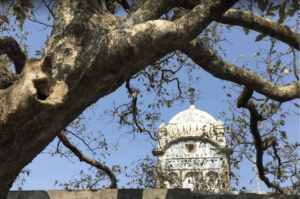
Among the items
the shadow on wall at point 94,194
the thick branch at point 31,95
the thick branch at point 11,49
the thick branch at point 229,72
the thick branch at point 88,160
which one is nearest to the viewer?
the thick branch at point 31,95

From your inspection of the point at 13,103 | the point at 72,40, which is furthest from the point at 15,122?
the point at 72,40

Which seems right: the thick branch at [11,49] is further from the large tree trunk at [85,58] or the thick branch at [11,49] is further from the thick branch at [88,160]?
the thick branch at [88,160]

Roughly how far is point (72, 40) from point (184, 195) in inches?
143

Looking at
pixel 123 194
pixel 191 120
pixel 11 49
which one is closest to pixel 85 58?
pixel 11 49

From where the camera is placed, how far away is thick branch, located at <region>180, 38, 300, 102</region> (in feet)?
13.2

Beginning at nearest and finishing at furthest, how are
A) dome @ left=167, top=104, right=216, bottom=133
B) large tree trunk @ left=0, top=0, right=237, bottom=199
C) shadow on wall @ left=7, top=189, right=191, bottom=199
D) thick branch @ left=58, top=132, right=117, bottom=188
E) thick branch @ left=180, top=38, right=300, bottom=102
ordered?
large tree trunk @ left=0, top=0, right=237, bottom=199
thick branch @ left=180, top=38, right=300, bottom=102
shadow on wall @ left=7, top=189, right=191, bottom=199
thick branch @ left=58, top=132, right=117, bottom=188
dome @ left=167, top=104, right=216, bottom=133

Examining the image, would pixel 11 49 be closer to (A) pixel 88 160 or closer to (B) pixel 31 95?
(B) pixel 31 95

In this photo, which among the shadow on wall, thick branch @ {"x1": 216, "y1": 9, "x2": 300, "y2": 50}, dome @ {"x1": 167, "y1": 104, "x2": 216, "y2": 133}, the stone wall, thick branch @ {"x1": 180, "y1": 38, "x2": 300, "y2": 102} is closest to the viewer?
thick branch @ {"x1": 180, "y1": 38, "x2": 300, "y2": 102}

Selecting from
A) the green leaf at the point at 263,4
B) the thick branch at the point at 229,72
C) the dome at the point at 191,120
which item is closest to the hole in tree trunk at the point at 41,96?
the thick branch at the point at 229,72

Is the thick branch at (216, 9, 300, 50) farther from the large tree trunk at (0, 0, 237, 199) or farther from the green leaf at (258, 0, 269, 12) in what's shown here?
the large tree trunk at (0, 0, 237, 199)

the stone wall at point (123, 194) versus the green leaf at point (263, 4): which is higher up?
the green leaf at point (263, 4)

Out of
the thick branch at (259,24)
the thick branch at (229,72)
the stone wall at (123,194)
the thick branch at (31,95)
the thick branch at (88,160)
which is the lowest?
the stone wall at (123,194)

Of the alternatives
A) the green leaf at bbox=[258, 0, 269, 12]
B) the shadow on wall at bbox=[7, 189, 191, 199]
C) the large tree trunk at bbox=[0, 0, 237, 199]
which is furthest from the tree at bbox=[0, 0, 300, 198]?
the shadow on wall at bbox=[7, 189, 191, 199]

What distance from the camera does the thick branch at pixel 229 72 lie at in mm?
4036
